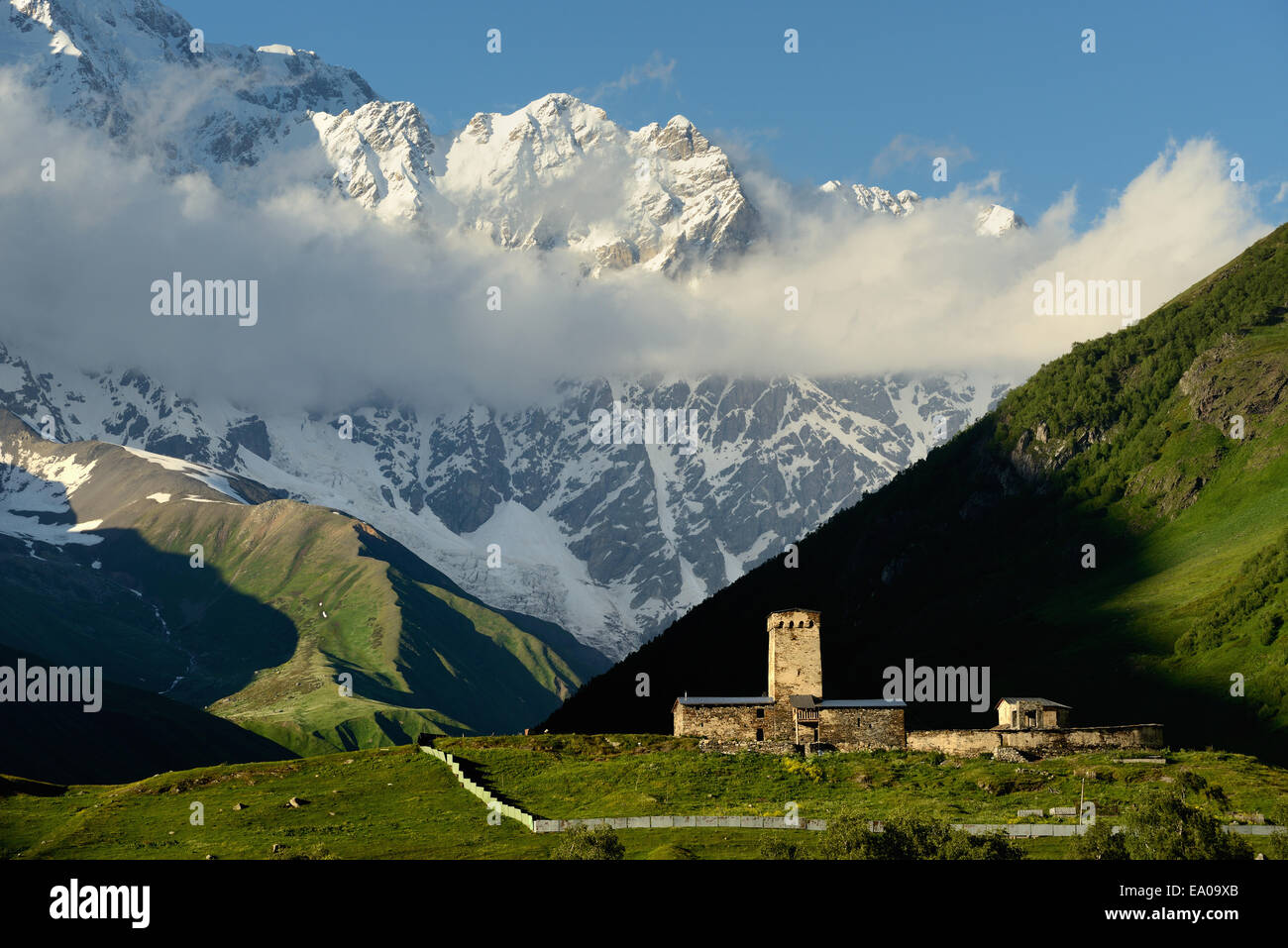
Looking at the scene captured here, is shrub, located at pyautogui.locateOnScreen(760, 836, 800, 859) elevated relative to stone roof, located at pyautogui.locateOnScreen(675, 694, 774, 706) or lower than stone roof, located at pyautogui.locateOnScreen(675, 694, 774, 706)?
lower

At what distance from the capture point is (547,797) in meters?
103

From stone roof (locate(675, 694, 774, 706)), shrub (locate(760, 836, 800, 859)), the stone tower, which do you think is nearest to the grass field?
shrub (locate(760, 836, 800, 859))

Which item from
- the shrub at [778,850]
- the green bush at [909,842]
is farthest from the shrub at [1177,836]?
the shrub at [778,850]

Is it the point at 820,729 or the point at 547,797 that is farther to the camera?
the point at 820,729

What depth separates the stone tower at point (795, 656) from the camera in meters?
123

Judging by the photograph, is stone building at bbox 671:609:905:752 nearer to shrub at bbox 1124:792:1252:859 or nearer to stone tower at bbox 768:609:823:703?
stone tower at bbox 768:609:823:703

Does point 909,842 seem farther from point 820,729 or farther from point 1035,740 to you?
point 1035,740

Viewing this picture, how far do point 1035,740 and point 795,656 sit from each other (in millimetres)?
21088

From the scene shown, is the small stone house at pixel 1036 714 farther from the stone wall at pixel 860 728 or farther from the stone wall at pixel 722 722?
the stone wall at pixel 722 722

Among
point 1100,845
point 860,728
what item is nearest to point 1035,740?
point 860,728

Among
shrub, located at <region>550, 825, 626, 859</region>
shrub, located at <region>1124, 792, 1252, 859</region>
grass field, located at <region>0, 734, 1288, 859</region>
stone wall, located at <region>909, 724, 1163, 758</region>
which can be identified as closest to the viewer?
shrub, located at <region>1124, 792, 1252, 859</region>

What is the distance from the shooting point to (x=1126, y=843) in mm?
73562

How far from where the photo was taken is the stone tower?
122938 millimetres
